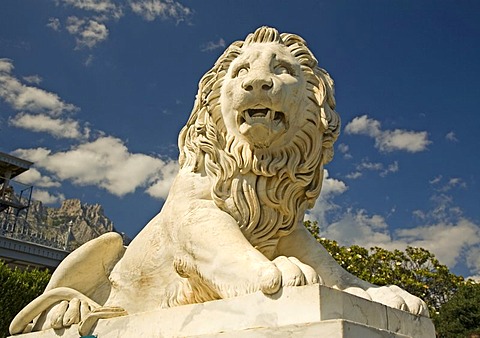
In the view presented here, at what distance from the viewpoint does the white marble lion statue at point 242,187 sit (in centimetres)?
336

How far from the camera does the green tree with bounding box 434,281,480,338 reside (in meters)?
21.8

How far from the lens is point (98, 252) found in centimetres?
452

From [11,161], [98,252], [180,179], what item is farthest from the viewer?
[11,161]

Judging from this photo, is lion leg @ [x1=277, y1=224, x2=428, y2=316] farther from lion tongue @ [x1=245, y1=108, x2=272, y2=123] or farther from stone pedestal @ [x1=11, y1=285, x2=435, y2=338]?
lion tongue @ [x1=245, y1=108, x2=272, y2=123]

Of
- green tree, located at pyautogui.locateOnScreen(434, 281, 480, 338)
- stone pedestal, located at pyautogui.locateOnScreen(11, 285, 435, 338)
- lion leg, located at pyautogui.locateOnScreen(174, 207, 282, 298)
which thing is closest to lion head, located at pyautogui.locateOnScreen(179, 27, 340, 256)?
lion leg, located at pyautogui.locateOnScreen(174, 207, 282, 298)

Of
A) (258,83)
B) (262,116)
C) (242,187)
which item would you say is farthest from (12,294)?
(258,83)

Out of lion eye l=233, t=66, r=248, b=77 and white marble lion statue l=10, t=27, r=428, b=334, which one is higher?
lion eye l=233, t=66, r=248, b=77

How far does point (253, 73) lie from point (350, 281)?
1514 millimetres

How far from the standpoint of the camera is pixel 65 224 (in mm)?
51312

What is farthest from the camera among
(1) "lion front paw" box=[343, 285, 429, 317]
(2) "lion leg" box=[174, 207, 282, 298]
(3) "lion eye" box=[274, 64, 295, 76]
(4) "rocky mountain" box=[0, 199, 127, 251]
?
(4) "rocky mountain" box=[0, 199, 127, 251]

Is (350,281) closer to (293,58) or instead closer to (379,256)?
(293,58)

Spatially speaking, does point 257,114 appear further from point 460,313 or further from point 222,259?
point 460,313

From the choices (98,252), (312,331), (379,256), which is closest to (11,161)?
(379,256)

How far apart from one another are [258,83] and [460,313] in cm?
2147
